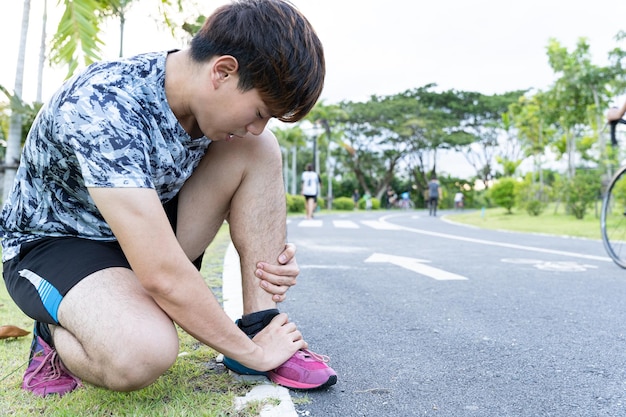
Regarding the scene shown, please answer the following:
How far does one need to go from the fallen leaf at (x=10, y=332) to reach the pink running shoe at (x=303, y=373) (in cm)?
117

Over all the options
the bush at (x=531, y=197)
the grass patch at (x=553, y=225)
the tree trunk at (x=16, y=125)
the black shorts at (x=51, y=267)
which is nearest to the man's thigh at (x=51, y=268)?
the black shorts at (x=51, y=267)

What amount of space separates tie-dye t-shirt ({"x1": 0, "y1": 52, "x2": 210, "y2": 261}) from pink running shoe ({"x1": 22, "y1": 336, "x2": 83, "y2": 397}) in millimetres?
336

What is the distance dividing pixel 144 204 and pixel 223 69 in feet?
1.30

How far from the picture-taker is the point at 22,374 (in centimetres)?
190

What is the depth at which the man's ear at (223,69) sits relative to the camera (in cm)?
151

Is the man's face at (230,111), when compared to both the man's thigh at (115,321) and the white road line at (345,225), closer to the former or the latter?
the man's thigh at (115,321)

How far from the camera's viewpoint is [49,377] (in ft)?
5.73

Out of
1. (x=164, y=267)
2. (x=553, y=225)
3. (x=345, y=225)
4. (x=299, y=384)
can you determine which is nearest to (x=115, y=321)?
(x=164, y=267)

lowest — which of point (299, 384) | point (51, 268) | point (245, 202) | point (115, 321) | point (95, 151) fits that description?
point (299, 384)

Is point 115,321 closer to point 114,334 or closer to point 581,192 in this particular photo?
point 114,334

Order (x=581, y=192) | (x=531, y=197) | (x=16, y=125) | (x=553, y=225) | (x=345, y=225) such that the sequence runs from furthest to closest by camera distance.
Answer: (x=531, y=197) < (x=581, y=192) < (x=345, y=225) < (x=553, y=225) < (x=16, y=125)

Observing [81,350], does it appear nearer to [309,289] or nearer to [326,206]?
[309,289]

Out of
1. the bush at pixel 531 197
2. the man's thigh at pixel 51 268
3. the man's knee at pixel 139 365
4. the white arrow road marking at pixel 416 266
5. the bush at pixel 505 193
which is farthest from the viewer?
the bush at pixel 505 193

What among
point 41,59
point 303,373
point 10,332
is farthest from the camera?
point 41,59
